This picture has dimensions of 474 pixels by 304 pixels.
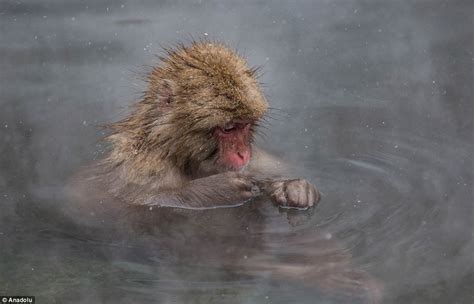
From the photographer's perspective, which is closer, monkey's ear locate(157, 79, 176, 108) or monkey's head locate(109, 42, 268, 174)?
monkey's head locate(109, 42, 268, 174)

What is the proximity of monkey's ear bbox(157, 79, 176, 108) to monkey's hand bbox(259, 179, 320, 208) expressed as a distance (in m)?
0.74

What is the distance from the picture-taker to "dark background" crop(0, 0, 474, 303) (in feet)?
17.5

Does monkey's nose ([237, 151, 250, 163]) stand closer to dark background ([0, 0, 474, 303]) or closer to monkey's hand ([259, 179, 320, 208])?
monkey's hand ([259, 179, 320, 208])

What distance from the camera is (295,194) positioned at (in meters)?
5.61

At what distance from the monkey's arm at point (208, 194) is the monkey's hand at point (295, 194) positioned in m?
0.15

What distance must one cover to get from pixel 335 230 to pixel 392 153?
1.19m

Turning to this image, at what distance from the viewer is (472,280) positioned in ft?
16.0

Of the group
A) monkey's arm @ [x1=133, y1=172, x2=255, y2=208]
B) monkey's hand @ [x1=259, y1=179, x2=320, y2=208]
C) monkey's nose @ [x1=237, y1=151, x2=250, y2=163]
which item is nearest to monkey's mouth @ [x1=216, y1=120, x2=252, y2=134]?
monkey's nose @ [x1=237, y1=151, x2=250, y2=163]

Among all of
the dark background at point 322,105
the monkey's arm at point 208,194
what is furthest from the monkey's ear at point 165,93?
the dark background at point 322,105

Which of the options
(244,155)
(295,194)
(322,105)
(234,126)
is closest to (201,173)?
(244,155)

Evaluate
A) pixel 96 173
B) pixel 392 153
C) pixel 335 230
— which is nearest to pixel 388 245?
pixel 335 230

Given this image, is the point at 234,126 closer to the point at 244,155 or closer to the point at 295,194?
the point at 244,155

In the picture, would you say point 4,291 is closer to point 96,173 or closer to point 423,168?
point 96,173

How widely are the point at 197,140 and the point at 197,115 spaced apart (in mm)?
200
